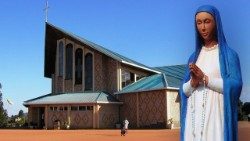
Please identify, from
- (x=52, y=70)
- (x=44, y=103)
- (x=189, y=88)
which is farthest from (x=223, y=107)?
(x=52, y=70)

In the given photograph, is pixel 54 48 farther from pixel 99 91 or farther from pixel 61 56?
pixel 99 91

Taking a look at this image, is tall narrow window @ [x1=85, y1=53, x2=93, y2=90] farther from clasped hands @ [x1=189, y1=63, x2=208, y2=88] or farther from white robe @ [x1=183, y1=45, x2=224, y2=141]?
clasped hands @ [x1=189, y1=63, x2=208, y2=88]

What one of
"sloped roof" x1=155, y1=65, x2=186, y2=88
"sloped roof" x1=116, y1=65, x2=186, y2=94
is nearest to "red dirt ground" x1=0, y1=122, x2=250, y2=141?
"sloped roof" x1=116, y1=65, x2=186, y2=94

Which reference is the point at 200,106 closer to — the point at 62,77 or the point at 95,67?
the point at 95,67

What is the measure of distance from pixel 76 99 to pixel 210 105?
33620 mm

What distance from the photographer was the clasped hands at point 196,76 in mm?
3987

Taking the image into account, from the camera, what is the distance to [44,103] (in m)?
38.5

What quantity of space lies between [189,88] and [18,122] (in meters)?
45.0

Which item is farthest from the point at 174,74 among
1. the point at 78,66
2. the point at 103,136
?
the point at 103,136

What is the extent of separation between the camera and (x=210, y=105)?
13.5 ft

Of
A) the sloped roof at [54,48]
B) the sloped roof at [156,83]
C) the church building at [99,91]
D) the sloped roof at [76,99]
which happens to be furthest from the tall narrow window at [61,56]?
the sloped roof at [156,83]

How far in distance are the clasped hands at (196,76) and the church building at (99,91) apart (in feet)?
97.7

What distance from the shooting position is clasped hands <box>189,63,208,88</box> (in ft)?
13.1

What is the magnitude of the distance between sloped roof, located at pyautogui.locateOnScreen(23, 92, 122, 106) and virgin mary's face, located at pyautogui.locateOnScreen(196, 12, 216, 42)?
31553 mm
